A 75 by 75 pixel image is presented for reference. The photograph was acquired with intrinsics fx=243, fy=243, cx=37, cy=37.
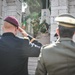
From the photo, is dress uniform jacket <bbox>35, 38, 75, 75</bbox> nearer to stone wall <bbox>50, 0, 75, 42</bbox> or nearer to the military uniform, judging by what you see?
the military uniform

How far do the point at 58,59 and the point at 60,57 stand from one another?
0.03 m

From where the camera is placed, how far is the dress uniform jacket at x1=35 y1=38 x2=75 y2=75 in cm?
234

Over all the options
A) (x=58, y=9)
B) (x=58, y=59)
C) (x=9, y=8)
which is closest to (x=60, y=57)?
(x=58, y=59)

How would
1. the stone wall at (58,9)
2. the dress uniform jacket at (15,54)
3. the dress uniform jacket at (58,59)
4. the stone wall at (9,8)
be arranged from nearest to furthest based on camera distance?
the dress uniform jacket at (58,59) < the dress uniform jacket at (15,54) < the stone wall at (58,9) < the stone wall at (9,8)

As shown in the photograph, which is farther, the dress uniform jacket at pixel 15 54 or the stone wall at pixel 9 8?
the stone wall at pixel 9 8

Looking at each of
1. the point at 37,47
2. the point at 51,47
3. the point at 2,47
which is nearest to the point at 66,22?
the point at 51,47

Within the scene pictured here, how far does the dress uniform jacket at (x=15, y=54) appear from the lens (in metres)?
2.94

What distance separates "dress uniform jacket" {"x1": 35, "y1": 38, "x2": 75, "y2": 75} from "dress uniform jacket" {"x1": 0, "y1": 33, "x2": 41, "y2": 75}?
0.55m

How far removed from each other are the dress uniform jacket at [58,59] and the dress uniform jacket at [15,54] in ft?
1.80

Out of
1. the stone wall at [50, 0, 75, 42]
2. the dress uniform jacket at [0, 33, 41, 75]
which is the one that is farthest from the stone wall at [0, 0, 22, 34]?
the dress uniform jacket at [0, 33, 41, 75]

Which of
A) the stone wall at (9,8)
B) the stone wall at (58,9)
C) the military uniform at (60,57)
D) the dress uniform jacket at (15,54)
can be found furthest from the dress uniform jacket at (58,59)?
the stone wall at (9,8)

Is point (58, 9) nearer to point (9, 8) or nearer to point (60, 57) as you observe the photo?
point (9, 8)

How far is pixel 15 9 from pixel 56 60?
682cm

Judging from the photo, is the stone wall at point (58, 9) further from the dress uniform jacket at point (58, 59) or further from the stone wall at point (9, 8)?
the dress uniform jacket at point (58, 59)
